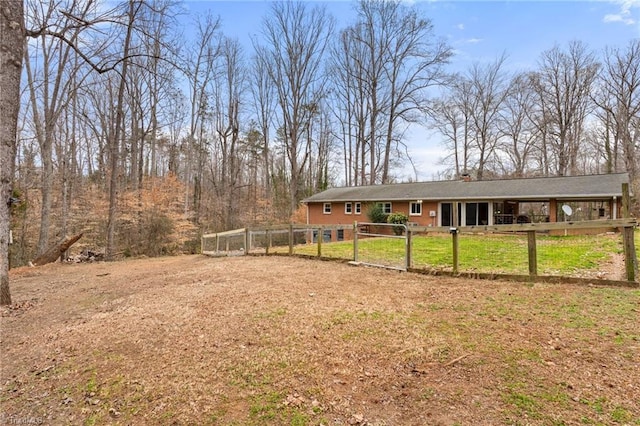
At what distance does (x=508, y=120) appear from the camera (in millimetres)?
28453

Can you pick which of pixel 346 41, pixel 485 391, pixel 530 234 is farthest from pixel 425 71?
pixel 485 391

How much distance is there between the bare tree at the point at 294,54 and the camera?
960 inches

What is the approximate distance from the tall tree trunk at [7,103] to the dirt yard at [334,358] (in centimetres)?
121

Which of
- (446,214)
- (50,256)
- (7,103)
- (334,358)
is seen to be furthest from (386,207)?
(7,103)

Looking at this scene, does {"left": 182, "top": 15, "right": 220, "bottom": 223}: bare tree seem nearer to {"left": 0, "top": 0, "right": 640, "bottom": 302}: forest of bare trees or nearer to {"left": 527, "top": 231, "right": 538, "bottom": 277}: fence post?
{"left": 0, "top": 0, "right": 640, "bottom": 302}: forest of bare trees

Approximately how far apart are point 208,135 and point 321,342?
25.6m

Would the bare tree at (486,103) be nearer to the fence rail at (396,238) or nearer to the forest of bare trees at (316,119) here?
the forest of bare trees at (316,119)

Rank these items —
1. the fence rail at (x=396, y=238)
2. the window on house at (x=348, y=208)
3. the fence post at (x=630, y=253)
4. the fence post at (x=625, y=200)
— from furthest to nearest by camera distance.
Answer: the window on house at (x=348, y=208)
the fence post at (x=625, y=200)
the fence rail at (x=396, y=238)
the fence post at (x=630, y=253)

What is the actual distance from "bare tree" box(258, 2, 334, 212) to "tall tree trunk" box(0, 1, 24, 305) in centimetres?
1917

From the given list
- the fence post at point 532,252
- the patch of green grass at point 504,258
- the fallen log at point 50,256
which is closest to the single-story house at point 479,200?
the patch of green grass at point 504,258

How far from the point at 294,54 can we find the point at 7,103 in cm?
2208

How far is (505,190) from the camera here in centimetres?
1625

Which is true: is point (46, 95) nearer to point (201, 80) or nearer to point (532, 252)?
point (201, 80)

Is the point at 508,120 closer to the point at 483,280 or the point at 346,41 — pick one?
the point at 346,41
